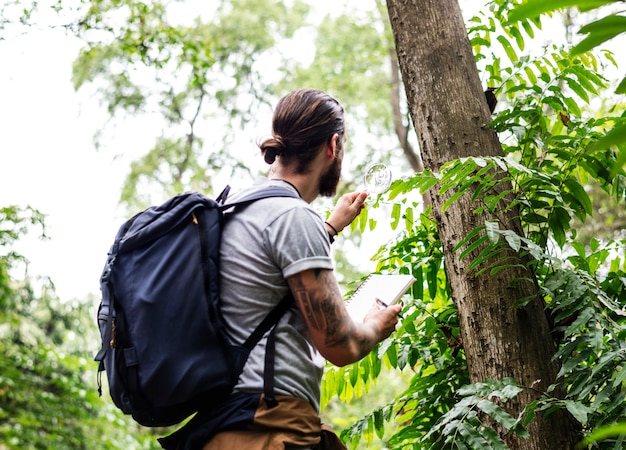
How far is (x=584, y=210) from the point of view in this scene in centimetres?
248

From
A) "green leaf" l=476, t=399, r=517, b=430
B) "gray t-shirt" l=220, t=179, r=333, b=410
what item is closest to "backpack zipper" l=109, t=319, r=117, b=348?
"gray t-shirt" l=220, t=179, r=333, b=410

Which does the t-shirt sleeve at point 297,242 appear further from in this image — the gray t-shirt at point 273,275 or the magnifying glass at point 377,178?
the magnifying glass at point 377,178

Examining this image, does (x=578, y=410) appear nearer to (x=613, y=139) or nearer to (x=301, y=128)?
(x=301, y=128)

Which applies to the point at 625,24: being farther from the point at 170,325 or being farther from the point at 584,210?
the point at 584,210

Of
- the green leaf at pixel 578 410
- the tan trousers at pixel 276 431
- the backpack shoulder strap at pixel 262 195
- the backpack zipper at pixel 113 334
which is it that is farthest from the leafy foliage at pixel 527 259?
the backpack zipper at pixel 113 334

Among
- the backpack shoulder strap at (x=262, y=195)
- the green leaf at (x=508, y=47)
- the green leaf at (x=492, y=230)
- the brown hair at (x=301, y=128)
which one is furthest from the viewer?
the green leaf at (x=508, y=47)

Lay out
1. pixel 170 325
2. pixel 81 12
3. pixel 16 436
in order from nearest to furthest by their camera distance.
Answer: pixel 170 325 → pixel 81 12 → pixel 16 436

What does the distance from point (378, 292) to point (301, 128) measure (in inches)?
20.0

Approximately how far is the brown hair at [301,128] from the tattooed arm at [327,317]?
0.38 metres

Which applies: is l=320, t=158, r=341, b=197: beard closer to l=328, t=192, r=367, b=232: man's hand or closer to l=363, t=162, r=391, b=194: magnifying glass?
l=328, t=192, r=367, b=232: man's hand

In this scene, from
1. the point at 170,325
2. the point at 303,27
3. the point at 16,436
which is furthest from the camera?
the point at 303,27

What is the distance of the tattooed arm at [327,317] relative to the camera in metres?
1.64

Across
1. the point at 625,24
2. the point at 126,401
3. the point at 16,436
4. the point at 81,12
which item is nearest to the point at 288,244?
the point at 126,401

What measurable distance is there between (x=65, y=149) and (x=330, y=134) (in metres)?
14.9
